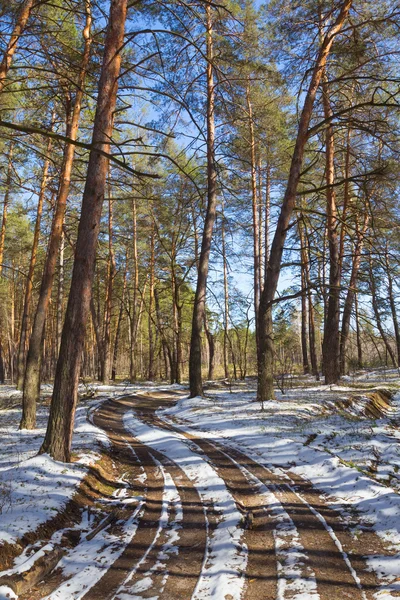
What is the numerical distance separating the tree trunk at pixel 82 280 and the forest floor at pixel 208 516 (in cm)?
52

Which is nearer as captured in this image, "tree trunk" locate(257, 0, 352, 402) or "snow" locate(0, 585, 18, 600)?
"snow" locate(0, 585, 18, 600)

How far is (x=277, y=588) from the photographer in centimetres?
318

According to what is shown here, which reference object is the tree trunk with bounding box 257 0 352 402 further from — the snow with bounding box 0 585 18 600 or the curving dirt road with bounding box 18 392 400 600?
the snow with bounding box 0 585 18 600

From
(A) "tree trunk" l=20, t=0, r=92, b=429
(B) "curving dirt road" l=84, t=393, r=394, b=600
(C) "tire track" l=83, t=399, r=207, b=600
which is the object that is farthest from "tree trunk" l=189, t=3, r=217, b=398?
(B) "curving dirt road" l=84, t=393, r=394, b=600

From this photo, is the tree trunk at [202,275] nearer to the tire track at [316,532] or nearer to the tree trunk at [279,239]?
the tree trunk at [279,239]

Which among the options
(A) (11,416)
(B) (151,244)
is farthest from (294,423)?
(B) (151,244)

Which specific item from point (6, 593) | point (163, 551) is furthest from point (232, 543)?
point (6, 593)

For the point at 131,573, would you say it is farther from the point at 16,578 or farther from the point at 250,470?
the point at 250,470

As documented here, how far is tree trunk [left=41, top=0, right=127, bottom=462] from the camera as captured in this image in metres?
6.32

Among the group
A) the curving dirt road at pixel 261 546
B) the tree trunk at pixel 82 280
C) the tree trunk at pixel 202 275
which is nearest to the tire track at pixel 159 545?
the curving dirt road at pixel 261 546

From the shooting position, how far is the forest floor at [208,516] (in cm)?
330

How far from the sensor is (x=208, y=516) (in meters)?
4.57

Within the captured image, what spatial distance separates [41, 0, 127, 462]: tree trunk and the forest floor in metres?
0.52

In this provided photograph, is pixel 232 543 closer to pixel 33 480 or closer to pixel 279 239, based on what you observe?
pixel 33 480
